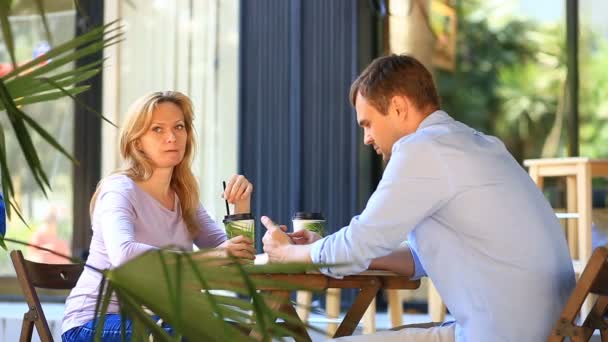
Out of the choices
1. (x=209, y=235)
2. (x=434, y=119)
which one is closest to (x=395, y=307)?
(x=209, y=235)

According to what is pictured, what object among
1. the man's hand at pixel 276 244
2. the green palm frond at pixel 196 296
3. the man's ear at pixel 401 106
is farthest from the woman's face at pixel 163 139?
the green palm frond at pixel 196 296

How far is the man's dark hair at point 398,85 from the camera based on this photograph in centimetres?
242

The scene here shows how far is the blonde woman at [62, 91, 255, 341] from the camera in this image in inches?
109

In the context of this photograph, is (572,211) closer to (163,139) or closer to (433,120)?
(163,139)

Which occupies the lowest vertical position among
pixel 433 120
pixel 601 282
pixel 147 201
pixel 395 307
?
pixel 395 307

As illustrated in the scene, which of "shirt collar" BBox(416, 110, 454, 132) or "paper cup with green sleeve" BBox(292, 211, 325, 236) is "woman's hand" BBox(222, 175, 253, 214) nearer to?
"paper cup with green sleeve" BBox(292, 211, 325, 236)

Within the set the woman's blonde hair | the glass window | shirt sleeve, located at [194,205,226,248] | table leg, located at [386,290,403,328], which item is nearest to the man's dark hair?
the woman's blonde hair

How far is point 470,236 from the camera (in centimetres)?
226

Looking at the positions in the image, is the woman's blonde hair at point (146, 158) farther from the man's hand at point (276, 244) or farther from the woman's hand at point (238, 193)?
the man's hand at point (276, 244)

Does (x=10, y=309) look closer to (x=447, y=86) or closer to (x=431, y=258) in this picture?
(x=447, y=86)

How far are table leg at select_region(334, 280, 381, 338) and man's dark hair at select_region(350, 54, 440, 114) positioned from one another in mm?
541

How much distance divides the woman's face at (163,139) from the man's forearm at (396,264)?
72 cm

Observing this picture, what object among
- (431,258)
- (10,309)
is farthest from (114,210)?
(10,309)

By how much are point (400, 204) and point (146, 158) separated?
101 cm
